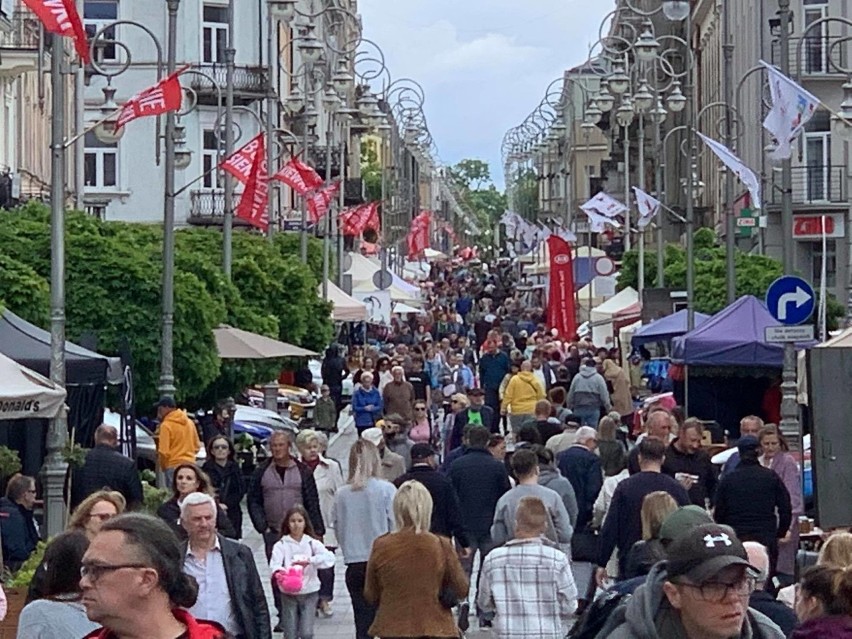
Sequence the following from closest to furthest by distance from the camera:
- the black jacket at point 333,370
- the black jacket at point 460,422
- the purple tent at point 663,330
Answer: the black jacket at point 460,422, the purple tent at point 663,330, the black jacket at point 333,370

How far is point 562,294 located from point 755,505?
36.5 meters

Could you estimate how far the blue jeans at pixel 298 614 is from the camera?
595 inches

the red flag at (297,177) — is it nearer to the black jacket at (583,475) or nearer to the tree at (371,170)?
the black jacket at (583,475)

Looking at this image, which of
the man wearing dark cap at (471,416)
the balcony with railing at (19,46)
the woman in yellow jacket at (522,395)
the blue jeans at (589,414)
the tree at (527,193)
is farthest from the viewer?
the tree at (527,193)

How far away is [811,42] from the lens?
Answer: 55.7 meters

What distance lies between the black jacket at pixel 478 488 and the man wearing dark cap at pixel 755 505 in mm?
2105

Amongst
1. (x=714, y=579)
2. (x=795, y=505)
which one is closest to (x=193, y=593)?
(x=714, y=579)

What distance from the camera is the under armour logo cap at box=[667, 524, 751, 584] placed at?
19.3 feet

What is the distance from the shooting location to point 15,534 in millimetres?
15828

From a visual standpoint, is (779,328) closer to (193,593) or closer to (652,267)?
(193,593)

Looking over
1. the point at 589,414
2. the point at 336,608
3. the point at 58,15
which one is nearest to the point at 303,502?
the point at 336,608

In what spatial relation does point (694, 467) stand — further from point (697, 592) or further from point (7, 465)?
point (697, 592)

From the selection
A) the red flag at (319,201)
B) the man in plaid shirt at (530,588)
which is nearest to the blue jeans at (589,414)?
the red flag at (319,201)

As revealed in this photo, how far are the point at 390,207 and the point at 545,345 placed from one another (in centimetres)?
5092
